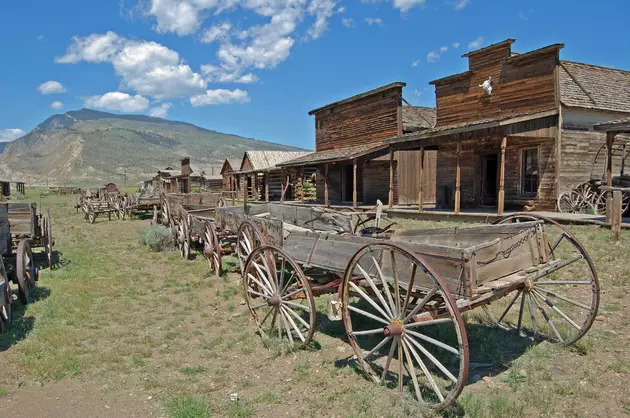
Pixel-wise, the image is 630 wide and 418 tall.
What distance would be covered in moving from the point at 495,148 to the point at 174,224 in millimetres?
12283

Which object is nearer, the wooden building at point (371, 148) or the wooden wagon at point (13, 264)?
the wooden wagon at point (13, 264)

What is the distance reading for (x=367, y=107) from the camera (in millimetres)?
21297

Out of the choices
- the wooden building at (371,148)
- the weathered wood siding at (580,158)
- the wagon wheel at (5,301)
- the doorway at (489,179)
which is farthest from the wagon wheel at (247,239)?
the doorway at (489,179)

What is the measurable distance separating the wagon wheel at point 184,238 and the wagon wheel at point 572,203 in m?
11.6

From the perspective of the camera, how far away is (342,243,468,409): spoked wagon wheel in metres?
3.08

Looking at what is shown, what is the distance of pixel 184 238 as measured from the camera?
36.0 feet

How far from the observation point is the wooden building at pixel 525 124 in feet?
43.3

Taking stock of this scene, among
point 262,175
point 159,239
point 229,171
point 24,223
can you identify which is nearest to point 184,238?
point 159,239

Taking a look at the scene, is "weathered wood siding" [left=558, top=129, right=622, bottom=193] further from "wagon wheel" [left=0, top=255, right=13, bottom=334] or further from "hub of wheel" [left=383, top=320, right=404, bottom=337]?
"wagon wheel" [left=0, top=255, right=13, bottom=334]

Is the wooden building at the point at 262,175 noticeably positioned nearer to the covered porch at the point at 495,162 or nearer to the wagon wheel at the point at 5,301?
the covered porch at the point at 495,162

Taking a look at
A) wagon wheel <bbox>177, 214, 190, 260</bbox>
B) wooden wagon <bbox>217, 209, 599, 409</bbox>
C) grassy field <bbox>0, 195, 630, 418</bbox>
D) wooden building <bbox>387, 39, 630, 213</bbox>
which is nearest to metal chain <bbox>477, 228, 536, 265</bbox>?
wooden wagon <bbox>217, 209, 599, 409</bbox>

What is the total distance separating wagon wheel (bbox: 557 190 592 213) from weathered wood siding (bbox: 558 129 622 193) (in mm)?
274

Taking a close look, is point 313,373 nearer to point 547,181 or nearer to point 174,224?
point 174,224

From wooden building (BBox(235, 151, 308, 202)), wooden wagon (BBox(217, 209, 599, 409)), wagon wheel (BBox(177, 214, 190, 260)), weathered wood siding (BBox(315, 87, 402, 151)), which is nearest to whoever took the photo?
wooden wagon (BBox(217, 209, 599, 409))
